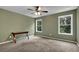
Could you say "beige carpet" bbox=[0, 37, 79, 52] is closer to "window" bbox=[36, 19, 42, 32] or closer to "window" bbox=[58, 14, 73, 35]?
"window" bbox=[58, 14, 73, 35]

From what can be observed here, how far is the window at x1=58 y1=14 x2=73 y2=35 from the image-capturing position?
431 cm

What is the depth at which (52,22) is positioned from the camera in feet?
18.0

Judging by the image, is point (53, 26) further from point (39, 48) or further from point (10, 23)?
point (10, 23)

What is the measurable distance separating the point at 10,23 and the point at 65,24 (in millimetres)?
3690

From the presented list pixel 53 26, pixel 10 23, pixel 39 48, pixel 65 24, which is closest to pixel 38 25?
pixel 53 26

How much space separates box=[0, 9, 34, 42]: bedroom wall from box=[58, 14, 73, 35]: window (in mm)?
2820

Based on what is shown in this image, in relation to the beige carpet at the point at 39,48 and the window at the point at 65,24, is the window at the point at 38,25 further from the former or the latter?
the beige carpet at the point at 39,48

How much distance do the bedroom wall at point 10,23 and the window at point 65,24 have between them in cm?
282

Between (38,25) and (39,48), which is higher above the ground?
(38,25)

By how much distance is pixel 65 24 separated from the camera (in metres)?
4.59

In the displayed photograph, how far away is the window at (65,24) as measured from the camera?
4.31m

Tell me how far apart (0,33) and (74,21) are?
4.41 metres

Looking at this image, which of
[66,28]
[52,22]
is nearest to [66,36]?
[66,28]

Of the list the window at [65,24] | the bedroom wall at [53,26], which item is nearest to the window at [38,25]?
the bedroom wall at [53,26]
